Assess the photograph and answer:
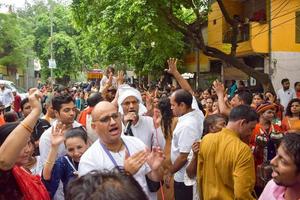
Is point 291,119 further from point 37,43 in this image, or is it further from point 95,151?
point 37,43

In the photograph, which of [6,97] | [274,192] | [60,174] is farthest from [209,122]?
[6,97]

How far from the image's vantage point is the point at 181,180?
521 centimetres

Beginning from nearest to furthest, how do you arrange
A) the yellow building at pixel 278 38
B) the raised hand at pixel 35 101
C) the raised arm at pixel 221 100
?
1. the raised hand at pixel 35 101
2. the raised arm at pixel 221 100
3. the yellow building at pixel 278 38

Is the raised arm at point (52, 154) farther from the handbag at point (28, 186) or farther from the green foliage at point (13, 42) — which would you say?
the green foliage at point (13, 42)

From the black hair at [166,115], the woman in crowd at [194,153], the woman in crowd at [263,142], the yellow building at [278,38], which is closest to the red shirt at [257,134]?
the woman in crowd at [263,142]

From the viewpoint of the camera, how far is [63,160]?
4.07 meters

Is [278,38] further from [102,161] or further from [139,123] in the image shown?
[102,161]

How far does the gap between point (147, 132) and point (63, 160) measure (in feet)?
4.50

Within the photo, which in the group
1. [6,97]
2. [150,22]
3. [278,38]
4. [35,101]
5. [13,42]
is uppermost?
[13,42]

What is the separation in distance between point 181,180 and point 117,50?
17.9 meters

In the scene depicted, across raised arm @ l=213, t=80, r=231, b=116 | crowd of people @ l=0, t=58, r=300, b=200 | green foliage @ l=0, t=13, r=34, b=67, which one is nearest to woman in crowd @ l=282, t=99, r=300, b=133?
crowd of people @ l=0, t=58, r=300, b=200

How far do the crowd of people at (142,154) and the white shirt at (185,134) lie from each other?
11 mm

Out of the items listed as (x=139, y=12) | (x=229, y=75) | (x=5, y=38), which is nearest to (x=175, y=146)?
(x=139, y=12)

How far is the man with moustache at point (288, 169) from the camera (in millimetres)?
2770
